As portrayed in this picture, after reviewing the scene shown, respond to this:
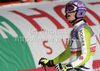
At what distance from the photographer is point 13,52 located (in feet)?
15.7

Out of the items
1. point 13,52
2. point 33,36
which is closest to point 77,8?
point 13,52

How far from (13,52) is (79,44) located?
2.08 meters

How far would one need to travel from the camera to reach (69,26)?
18.5 ft

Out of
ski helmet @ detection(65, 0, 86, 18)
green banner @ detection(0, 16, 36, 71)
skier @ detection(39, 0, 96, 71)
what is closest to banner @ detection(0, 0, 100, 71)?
green banner @ detection(0, 16, 36, 71)

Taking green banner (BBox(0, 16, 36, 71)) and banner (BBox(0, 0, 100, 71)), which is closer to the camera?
green banner (BBox(0, 16, 36, 71))

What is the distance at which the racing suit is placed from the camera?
111 inches

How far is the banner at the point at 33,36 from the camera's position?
4.78 meters

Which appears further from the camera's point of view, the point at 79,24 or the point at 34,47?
the point at 34,47

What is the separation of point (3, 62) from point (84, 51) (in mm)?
2179

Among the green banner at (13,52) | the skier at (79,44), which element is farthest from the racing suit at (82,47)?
the green banner at (13,52)

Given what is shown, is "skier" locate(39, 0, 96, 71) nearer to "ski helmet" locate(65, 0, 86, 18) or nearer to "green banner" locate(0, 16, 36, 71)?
"ski helmet" locate(65, 0, 86, 18)

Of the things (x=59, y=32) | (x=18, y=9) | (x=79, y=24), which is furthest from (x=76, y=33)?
(x=18, y=9)

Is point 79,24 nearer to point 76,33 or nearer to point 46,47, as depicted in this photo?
point 76,33

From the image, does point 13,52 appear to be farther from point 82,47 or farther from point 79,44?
point 82,47
